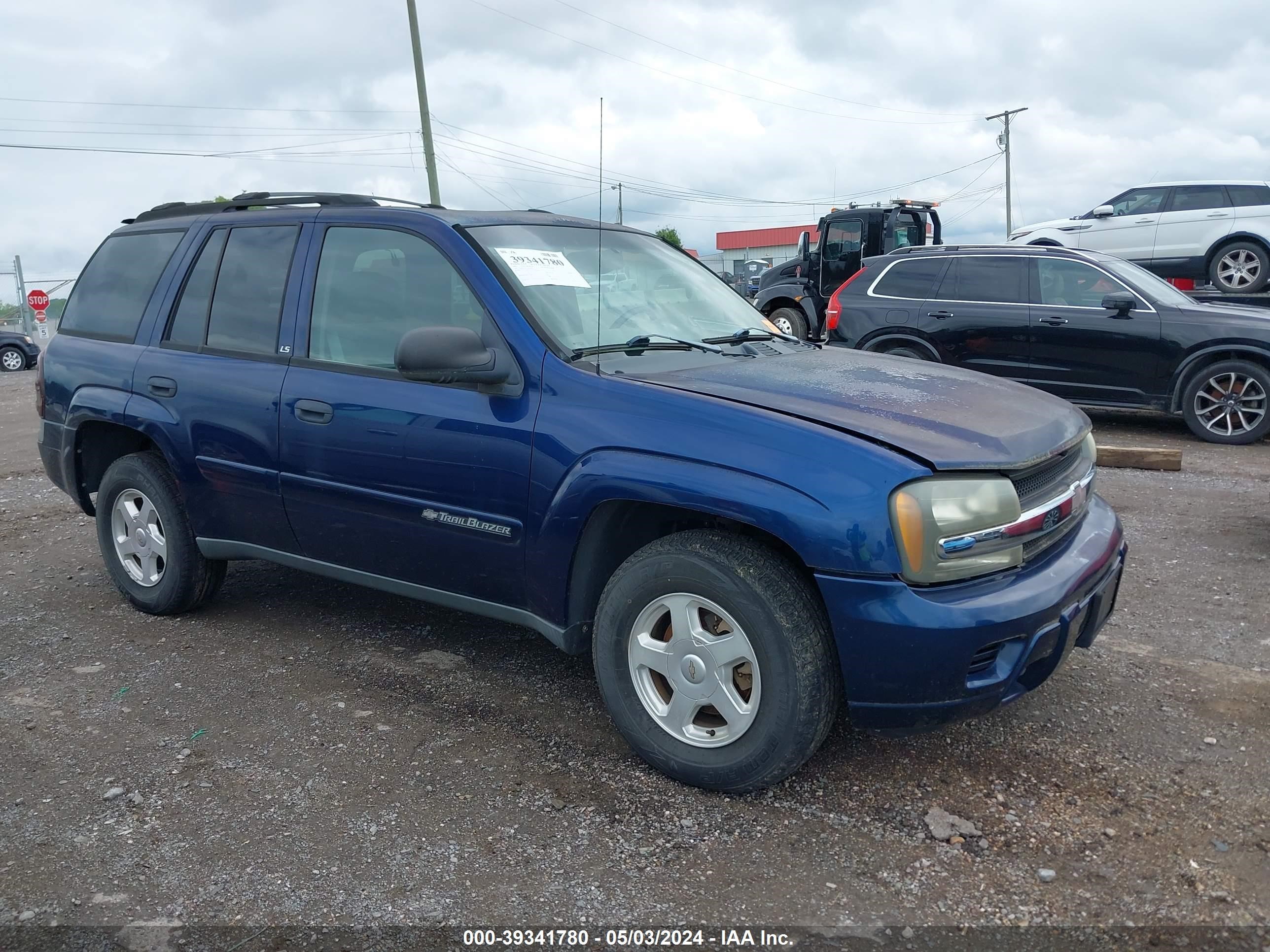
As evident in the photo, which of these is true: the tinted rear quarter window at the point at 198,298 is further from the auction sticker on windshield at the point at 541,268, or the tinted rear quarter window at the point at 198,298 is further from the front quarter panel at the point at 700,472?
the front quarter panel at the point at 700,472

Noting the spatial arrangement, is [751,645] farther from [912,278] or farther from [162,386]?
[912,278]

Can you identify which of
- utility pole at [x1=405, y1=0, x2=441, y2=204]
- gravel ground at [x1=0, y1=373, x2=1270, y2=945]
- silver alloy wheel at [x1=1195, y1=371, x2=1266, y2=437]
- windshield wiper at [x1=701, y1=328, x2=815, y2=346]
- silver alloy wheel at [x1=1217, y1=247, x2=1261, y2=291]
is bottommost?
gravel ground at [x1=0, y1=373, x2=1270, y2=945]

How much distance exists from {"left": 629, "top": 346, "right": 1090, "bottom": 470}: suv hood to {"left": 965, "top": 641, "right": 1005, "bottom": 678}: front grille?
0.48 m

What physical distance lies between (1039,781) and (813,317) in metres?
12.2

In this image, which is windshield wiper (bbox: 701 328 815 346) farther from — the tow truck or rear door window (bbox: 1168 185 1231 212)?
rear door window (bbox: 1168 185 1231 212)

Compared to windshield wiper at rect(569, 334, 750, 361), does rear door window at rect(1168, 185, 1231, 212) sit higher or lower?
higher

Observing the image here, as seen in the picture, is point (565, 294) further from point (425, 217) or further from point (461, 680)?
point (461, 680)

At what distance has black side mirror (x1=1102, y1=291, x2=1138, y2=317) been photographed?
28.5 ft

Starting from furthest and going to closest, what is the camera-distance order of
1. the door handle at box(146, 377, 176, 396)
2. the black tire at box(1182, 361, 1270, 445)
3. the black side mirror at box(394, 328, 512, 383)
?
the black tire at box(1182, 361, 1270, 445)
the door handle at box(146, 377, 176, 396)
the black side mirror at box(394, 328, 512, 383)

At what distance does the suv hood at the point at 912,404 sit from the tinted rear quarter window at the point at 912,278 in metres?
6.16

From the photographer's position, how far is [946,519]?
267 cm

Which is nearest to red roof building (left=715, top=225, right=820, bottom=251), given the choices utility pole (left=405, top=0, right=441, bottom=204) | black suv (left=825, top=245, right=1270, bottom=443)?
utility pole (left=405, top=0, right=441, bottom=204)

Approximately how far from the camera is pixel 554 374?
3.25 m

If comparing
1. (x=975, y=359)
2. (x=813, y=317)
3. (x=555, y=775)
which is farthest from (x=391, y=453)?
Result: (x=813, y=317)
